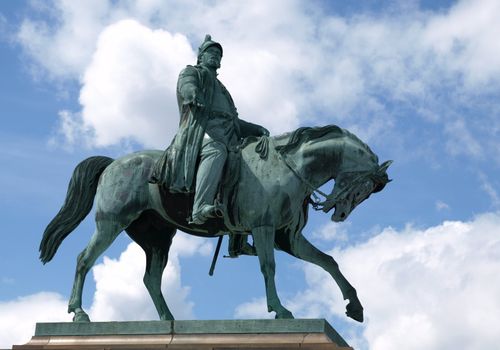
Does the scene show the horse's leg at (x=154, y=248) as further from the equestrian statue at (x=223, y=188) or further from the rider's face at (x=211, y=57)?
the rider's face at (x=211, y=57)

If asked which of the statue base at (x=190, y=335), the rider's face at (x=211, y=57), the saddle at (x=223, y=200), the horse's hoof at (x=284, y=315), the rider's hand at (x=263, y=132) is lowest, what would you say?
the statue base at (x=190, y=335)

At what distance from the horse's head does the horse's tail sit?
347 centimetres

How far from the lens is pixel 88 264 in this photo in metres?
15.6

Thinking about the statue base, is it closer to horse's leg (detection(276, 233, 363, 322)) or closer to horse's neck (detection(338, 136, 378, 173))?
horse's leg (detection(276, 233, 363, 322))

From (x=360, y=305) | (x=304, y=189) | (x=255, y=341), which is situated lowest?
(x=255, y=341)

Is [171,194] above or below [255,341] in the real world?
above

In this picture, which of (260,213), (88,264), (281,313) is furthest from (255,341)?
(88,264)

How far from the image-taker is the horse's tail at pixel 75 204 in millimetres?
16125

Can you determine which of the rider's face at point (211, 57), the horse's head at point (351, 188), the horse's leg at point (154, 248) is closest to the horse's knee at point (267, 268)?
the horse's head at point (351, 188)

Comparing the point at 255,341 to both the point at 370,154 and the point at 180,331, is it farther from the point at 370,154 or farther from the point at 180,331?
the point at 370,154

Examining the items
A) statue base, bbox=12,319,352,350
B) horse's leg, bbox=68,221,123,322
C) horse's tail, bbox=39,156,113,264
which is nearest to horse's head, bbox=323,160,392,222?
statue base, bbox=12,319,352,350

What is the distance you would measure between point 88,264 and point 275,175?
9.75 feet

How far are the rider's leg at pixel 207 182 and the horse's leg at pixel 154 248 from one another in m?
1.38

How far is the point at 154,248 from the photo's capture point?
16.4m
